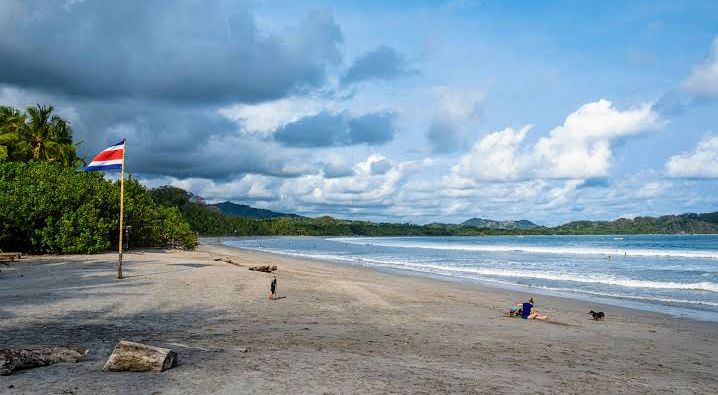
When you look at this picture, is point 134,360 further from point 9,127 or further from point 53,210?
point 9,127

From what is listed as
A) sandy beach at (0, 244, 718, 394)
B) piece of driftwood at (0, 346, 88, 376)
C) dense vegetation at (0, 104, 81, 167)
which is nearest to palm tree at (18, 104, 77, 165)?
dense vegetation at (0, 104, 81, 167)

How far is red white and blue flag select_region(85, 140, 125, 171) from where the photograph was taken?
18453 millimetres

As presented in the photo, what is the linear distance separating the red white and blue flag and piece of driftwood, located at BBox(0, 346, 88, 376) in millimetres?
11020

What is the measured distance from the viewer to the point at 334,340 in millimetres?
11422

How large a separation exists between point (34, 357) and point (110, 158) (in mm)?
11864

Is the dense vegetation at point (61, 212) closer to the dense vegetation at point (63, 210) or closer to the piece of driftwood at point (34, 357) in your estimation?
the dense vegetation at point (63, 210)

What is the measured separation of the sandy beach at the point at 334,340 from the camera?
26.3ft

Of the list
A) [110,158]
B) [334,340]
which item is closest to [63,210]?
[110,158]

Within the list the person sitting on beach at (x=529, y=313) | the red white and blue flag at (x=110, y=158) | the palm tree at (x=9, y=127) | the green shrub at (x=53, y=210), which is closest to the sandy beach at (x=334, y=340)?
the person sitting on beach at (x=529, y=313)

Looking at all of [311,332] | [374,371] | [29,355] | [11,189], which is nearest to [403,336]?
A: [311,332]

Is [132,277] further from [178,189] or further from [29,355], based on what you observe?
[178,189]

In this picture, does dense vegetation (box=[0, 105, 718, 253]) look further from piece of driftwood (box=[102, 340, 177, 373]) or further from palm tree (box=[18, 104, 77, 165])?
piece of driftwood (box=[102, 340, 177, 373])

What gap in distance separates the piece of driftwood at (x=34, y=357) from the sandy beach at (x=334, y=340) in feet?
0.46

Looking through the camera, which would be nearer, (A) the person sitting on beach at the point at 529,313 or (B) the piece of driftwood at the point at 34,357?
(B) the piece of driftwood at the point at 34,357
